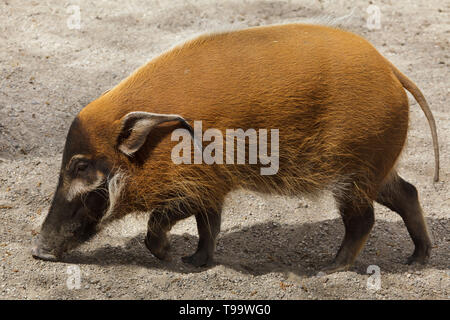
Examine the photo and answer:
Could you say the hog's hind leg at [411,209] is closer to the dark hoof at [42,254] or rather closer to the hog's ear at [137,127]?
the hog's ear at [137,127]

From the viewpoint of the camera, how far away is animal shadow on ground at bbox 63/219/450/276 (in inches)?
141

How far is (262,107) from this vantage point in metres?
3.13

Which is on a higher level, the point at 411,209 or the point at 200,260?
the point at 411,209

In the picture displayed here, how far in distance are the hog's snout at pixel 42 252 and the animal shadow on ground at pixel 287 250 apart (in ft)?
0.31

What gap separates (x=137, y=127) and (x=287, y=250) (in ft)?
4.66

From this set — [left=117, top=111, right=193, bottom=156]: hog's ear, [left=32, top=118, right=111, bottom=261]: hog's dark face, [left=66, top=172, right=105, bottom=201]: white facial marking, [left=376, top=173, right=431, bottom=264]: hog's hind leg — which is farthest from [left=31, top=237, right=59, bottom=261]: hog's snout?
[left=376, top=173, right=431, bottom=264]: hog's hind leg

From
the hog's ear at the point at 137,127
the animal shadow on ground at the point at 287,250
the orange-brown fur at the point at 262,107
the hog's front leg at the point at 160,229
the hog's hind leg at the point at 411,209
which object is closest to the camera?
the hog's ear at the point at 137,127

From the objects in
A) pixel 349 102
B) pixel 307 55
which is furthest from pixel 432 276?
pixel 307 55

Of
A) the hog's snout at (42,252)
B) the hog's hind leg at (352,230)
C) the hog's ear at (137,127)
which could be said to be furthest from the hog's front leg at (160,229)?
the hog's hind leg at (352,230)

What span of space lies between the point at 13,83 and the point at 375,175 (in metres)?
3.35

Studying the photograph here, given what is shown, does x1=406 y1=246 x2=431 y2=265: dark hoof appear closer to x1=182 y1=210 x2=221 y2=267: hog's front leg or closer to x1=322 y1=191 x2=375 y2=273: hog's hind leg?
x1=322 y1=191 x2=375 y2=273: hog's hind leg

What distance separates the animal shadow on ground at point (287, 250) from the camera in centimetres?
359

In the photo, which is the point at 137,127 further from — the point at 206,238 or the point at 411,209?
the point at 411,209

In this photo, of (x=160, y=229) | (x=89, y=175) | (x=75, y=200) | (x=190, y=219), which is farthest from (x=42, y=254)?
(x=190, y=219)
